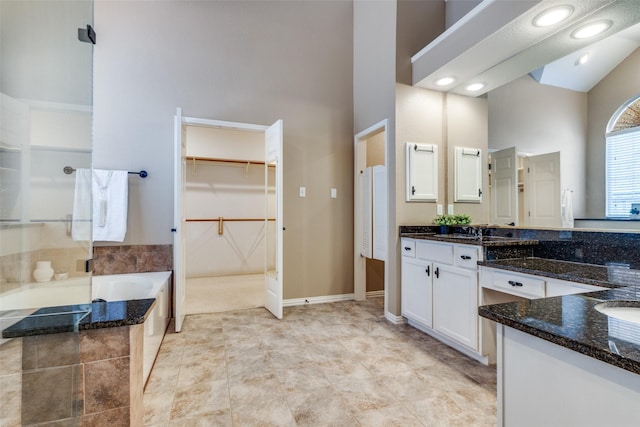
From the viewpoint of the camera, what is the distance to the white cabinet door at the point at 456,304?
2.10 metres

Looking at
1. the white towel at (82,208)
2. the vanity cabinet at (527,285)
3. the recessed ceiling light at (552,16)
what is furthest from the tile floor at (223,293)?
the recessed ceiling light at (552,16)

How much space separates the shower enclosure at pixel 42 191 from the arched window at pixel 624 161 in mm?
2710

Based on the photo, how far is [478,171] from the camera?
2.85 meters

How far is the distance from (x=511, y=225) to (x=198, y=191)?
418cm

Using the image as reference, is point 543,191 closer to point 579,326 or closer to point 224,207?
point 579,326

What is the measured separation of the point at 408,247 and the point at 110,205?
114 inches

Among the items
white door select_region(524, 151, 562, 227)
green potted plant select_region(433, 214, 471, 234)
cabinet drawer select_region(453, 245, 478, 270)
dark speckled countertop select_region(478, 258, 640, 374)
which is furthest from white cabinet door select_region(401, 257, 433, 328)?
dark speckled countertop select_region(478, 258, 640, 374)

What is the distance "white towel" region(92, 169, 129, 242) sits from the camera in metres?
2.95

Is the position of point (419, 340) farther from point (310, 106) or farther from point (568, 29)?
point (310, 106)

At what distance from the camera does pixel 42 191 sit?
123 cm

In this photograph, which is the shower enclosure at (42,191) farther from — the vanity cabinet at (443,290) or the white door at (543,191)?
the white door at (543,191)

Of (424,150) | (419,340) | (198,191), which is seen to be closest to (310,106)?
(424,150)

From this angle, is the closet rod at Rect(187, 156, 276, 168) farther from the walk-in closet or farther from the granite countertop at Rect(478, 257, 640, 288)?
the granite countertop at Rect(478, 257, 640, 288)

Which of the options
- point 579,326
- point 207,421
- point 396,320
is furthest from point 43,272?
point 396,320
